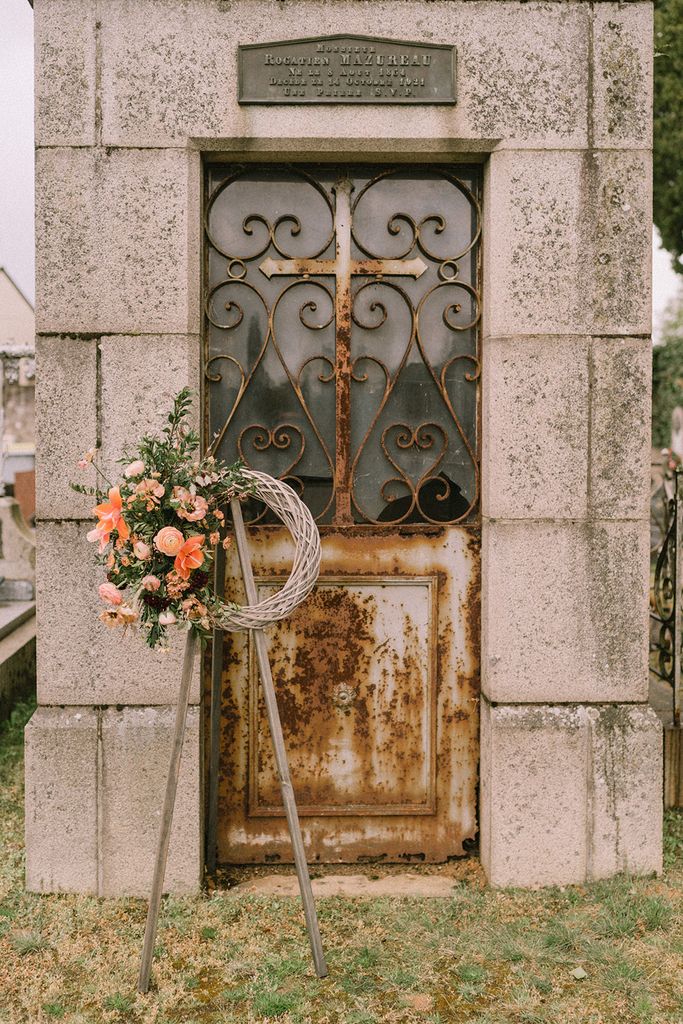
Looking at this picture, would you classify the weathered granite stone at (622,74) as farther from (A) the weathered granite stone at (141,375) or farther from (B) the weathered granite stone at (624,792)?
(B) the weathered granite stone at (624,792)

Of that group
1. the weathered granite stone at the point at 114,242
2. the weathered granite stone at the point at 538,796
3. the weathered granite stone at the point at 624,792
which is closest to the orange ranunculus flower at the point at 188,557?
the weathered granite stone at the point at 114,242

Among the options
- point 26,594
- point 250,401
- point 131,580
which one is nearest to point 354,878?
point 131,580

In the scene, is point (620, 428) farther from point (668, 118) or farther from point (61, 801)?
point (668, 118)

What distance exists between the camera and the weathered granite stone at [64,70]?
382 cm

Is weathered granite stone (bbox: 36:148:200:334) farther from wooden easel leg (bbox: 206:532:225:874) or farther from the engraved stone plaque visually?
wooden easel leg (bbox: 206:532:225:874)

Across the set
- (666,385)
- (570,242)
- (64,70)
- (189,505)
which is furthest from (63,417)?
(666,385)

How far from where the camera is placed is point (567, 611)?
13.2 feet

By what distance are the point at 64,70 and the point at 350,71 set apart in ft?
4.25

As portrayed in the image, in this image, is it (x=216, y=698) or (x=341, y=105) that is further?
(x=216, y=698)

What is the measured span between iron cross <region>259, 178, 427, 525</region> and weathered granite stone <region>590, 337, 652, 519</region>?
102cm

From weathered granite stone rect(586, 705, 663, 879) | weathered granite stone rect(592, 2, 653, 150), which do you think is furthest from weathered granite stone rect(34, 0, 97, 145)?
weathered granite stone rect(586, 705, 663, 879)

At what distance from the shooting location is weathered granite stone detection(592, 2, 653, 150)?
153 inches

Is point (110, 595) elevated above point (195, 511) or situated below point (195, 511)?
below

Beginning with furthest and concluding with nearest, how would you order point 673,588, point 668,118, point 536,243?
point 668,118 → point 673,588 → point 536,243
